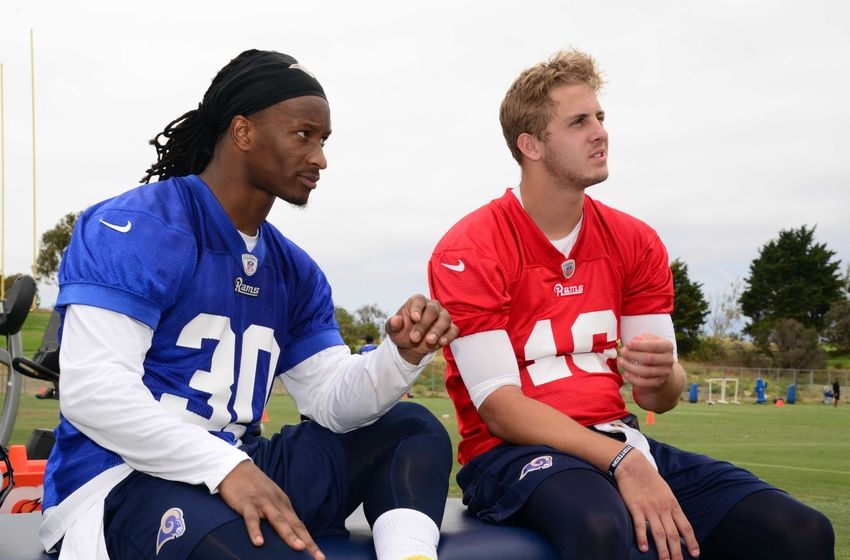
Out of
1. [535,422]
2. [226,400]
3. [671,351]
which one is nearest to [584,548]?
[535,422]

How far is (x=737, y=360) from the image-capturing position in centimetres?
4853

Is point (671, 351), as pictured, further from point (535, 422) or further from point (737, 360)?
point (737, 360)

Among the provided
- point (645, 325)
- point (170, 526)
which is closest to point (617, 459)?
point (645, 325)

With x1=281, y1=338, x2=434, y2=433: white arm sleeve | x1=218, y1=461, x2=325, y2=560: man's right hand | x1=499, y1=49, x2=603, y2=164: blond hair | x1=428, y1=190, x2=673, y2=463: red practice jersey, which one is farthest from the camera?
x1=499, y1=49, x2=603, y2=164: blond hair

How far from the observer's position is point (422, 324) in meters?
2.03

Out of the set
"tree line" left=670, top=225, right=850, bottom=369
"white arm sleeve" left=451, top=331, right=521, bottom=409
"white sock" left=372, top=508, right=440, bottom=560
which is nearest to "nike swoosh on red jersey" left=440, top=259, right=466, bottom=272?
"white arm sleeve" left=451, top=331, right=521, bottom=409

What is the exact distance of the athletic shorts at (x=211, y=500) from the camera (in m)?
1.80

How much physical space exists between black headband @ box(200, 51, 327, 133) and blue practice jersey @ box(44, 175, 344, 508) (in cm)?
20

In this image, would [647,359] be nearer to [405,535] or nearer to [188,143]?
[405,535]

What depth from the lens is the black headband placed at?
2.24 metres

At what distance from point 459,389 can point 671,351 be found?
0.61 m

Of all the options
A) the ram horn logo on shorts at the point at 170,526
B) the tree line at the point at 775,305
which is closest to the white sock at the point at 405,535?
the ram horn logo on shorts at the point at 170,526

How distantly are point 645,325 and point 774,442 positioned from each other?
32.3 feet

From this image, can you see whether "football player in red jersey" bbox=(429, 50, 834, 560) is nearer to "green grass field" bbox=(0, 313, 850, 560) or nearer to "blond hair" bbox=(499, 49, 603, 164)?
"blond hair" bbox=(499, 49, 603, 164)
